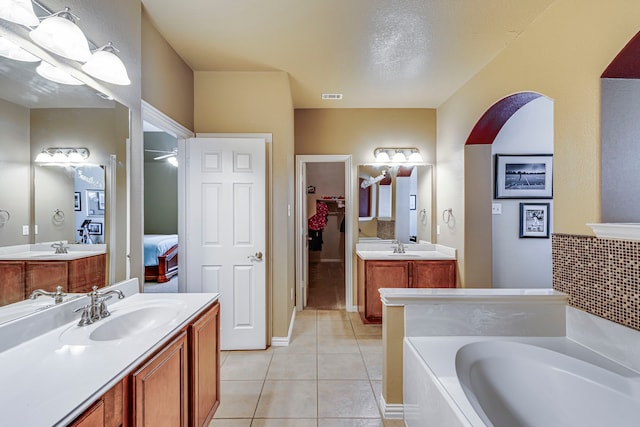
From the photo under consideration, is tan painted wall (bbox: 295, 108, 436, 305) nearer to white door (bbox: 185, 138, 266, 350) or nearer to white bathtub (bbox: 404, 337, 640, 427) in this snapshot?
white door (bbox: 185, 138, 266, 350)

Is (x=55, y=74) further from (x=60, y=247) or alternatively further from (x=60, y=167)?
(x=60, y=247)

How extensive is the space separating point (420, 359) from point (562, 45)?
201cm

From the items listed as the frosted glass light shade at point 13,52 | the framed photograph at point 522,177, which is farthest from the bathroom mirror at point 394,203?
the frosted glass light shade at point 13,52

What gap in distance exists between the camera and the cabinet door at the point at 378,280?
323 cm

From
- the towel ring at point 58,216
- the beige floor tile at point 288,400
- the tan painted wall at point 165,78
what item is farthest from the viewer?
the tan painted wall at point 165,78

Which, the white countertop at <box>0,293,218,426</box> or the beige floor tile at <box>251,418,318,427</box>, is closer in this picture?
the white countertop at <box>0,293,218,426</box>

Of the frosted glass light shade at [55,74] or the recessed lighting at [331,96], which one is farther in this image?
the recessed lighting at [331,96]

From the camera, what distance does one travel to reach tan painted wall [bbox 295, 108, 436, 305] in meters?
3.70

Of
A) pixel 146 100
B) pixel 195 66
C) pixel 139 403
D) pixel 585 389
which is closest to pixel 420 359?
pixel 585 389

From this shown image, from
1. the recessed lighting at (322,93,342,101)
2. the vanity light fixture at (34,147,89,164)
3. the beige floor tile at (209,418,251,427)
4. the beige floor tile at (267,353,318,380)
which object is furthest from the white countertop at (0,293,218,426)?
the recessed lighting at (322,93,342,101)

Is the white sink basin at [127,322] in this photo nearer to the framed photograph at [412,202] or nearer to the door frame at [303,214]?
the door frame at [303,214]

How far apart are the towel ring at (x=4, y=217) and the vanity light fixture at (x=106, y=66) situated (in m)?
0.74

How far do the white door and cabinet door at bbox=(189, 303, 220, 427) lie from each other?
0.89 meters

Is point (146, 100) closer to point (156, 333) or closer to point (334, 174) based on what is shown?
point (156, 333)
